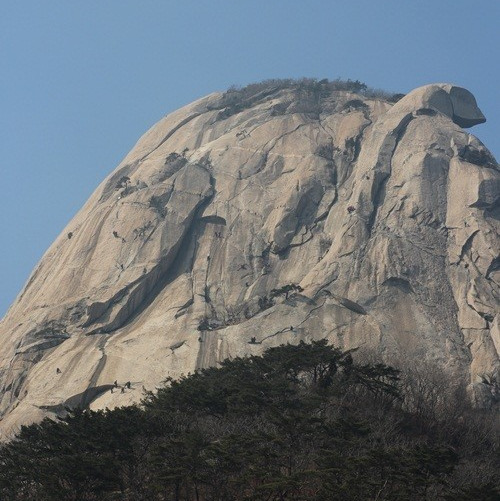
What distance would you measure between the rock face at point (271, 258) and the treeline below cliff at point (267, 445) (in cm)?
1141

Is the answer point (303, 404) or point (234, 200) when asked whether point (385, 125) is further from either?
point (303, 404)

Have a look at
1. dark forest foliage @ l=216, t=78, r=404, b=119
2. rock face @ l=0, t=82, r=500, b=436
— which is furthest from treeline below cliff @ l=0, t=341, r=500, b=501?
dark forest foliage @ l=216, t=78, r=404, b=119

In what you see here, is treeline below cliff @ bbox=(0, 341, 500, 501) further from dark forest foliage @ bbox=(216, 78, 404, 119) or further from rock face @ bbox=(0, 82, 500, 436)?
dark forest foliage @ bbox=(216, 78, 404, 119)

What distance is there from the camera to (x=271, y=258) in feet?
254

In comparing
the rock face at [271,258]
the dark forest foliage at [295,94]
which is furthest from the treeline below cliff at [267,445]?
the dark forest foliage at [295,94]

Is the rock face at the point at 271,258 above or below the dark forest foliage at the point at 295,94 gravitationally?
below

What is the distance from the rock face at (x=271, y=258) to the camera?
222 ft

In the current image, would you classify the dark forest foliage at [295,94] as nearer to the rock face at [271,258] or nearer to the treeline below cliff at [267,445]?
the rock face at [271,258]

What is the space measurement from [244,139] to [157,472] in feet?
171

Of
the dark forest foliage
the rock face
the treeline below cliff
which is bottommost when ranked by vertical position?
the treeline below cliff

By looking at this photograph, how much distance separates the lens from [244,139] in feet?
292

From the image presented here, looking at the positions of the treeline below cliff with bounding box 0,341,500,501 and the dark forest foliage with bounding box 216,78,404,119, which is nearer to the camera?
the treeline below cliff with bounding box 0,341,500,501

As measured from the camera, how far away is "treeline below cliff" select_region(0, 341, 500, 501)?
37.6 metres

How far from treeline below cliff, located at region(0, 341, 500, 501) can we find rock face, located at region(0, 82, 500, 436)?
11413 mm
